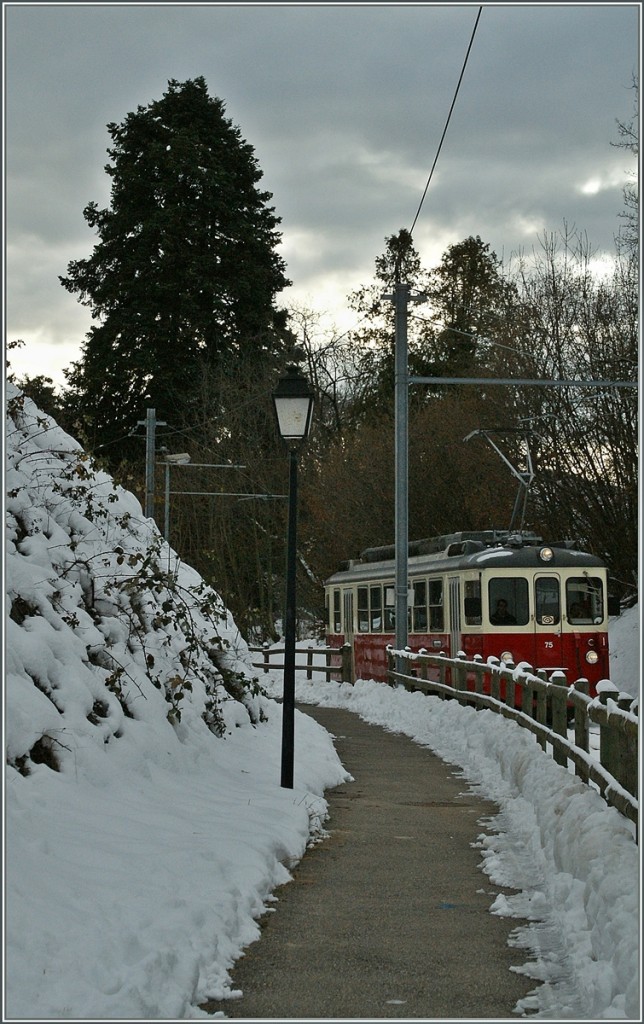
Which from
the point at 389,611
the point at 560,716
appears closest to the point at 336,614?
the point at 389,611

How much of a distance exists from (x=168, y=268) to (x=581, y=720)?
130 ft

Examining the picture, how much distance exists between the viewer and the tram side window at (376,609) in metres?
27.7

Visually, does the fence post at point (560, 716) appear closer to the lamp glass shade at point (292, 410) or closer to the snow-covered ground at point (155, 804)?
the snow-covered ground at point (155, 804)

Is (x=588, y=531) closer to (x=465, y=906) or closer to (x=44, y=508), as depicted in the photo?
(x=44, y=508)

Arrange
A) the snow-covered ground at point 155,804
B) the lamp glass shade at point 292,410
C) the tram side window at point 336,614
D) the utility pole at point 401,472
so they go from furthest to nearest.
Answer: the tram side window at point 336,614
the utility pole at point 401,472
the lamp glass shade at point 292,410
the snow-covered ground at point 155,804

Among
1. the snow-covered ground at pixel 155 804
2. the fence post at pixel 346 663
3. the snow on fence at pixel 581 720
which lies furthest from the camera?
the fence post at pixel 346 663

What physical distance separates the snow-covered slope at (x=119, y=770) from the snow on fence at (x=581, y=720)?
84.0 inches

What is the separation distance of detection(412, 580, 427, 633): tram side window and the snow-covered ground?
8.72m

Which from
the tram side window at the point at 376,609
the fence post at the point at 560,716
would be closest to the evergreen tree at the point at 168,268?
the tram side window at the point at 376,609

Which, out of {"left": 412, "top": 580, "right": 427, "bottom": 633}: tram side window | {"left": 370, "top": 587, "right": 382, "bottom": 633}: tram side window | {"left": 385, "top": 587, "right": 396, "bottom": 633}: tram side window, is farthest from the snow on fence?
{"left": 370, "top": 587, "right": 382, "bottom": 633}: tram side window

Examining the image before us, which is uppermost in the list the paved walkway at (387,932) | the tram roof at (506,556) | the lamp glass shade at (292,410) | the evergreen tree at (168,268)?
the evergreen tree at (168,268)

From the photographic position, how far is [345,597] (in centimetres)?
3108

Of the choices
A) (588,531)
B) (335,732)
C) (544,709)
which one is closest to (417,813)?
(544,709)

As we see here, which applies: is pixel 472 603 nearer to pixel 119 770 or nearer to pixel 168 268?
pixel 119 770
